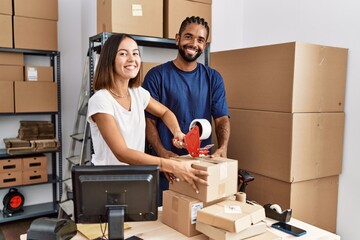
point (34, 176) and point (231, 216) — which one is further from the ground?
point (231, 216)

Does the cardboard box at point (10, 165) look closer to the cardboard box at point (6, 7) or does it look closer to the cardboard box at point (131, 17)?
the cardboard box at point (6, 7)

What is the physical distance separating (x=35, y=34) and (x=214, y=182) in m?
2.61

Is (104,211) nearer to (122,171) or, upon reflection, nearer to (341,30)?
(122,171)

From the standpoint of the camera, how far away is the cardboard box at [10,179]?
316 centimetres

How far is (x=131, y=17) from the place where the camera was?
8.16 feet

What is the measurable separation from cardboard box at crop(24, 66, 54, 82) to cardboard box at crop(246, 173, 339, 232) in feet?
7.13

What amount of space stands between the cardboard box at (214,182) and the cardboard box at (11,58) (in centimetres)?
245

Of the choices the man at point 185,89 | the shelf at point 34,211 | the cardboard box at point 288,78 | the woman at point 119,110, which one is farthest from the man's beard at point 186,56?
the shelf at point 34,211

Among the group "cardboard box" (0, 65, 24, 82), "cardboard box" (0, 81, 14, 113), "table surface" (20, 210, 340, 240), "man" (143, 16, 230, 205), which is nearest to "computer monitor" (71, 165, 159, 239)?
"table surface" (20, 210, 340, 240)

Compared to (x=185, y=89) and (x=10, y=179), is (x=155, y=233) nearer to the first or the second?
(x=185, y=89)

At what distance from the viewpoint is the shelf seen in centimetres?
327

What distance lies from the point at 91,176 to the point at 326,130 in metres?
1.64

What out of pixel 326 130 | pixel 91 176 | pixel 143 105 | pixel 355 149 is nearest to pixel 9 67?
pixel 143 105

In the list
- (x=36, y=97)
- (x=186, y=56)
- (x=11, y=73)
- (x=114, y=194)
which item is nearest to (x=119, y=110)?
(x=114, y=194)
